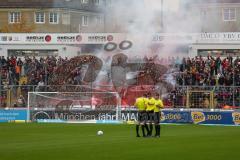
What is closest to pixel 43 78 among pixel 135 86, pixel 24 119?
pixel 24 119

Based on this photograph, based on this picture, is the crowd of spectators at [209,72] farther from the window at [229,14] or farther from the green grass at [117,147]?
the green grass at [117,147]

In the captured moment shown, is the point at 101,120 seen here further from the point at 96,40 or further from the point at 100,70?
the point at 96,40

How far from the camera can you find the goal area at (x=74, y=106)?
167ft

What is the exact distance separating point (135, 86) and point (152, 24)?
7078mm

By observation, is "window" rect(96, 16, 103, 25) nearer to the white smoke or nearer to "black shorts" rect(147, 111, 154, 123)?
the white smoke

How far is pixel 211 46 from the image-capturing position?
174 ft

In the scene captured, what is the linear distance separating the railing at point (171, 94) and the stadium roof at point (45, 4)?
11.7 metres

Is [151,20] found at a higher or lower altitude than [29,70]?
higher

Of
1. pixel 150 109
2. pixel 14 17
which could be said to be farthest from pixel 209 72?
pixel 14 17

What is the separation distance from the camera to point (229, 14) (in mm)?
57062

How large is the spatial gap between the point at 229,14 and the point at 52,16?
2252cm

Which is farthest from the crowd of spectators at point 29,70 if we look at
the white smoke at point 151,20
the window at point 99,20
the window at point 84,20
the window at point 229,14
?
the window at point 229,14

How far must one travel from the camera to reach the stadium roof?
2525 inches

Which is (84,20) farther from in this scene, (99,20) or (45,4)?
(45,4)
